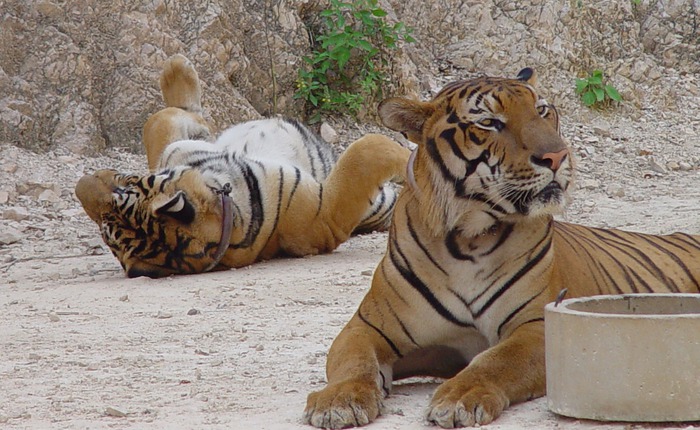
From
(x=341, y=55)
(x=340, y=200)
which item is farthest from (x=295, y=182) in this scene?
(x=341, y=55)

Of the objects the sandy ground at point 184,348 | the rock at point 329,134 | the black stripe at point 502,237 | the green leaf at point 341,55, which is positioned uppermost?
the green leaf at point 341,55

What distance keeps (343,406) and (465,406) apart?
30 centimetres

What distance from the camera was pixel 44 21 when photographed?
823 cm

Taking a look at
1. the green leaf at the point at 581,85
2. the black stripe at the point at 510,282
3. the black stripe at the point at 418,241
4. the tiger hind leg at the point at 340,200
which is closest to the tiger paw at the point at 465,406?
the black stripe at the point at 510,282

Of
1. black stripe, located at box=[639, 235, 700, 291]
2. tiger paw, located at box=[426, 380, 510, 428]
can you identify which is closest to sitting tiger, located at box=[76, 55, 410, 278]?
black stripe, located at box=[639, 235, 700, 291]

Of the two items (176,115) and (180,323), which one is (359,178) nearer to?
(176,115)

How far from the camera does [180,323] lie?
4660 millimetres

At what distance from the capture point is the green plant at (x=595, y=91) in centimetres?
988

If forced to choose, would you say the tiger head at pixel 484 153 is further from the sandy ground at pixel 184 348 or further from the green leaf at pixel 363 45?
the green leaf at pixel 363 45

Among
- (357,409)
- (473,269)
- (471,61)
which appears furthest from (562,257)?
(471,61)

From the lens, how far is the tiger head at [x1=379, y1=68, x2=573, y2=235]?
3.10 metres

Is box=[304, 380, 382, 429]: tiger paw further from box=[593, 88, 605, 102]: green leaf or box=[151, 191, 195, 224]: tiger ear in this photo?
box=[593, 88, 605, 102]: green leaf

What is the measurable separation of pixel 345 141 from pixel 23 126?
236 centimetres

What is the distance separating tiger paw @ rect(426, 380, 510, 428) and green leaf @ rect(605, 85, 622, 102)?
7.39 m
